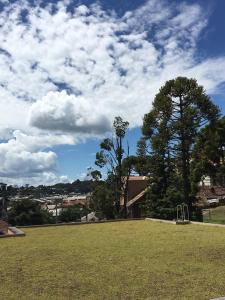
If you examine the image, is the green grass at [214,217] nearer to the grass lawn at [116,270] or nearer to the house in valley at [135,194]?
the house in valley at [135,194]

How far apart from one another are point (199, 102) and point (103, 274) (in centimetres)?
1848

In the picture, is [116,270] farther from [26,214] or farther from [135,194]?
[26,214]

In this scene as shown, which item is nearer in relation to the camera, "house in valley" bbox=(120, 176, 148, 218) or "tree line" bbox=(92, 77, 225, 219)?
"tree line" bbox=(92, 77, 225, 219)

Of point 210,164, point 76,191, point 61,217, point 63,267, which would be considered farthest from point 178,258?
point 76,191

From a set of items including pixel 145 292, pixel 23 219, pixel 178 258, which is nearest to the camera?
pixel 145 292

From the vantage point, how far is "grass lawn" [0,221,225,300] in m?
6.29

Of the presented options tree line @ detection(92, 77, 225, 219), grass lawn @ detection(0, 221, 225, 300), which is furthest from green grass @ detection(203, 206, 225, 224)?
grass lawn @ detection(0, 221, 225, 300)

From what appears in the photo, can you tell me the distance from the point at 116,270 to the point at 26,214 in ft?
142

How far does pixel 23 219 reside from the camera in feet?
162

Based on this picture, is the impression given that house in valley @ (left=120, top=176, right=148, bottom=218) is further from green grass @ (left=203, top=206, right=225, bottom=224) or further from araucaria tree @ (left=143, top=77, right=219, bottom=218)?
araucaria tree @ (left=143, top=77, right=219, bottom=218)

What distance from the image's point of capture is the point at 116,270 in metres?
7.91

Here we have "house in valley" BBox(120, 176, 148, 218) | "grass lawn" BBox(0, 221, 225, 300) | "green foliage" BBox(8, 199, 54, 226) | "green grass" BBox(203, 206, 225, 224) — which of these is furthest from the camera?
"green foliage" BBox(8, 199, 54, 226)

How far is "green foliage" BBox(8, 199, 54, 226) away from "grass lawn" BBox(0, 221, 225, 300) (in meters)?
38.2

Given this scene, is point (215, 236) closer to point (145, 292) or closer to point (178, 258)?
point (178, 258)
